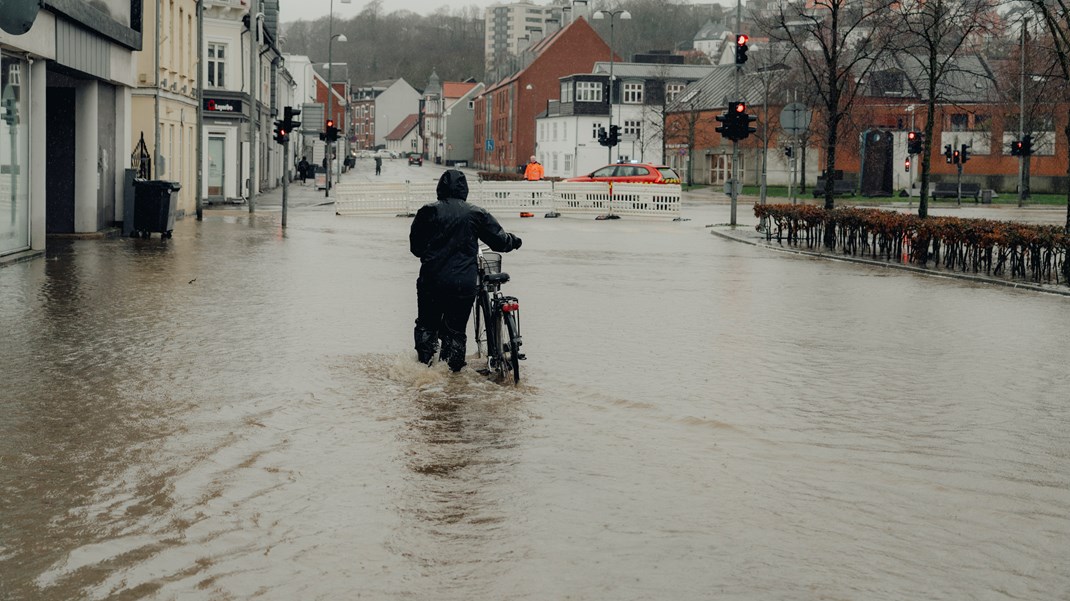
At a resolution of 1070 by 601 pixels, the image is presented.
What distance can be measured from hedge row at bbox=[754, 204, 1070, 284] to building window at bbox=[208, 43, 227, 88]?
2455 centimetres

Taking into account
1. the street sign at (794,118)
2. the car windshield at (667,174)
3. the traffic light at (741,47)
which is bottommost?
Answer: the car windshield at (667,174)

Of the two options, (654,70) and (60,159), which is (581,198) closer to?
(60,159)

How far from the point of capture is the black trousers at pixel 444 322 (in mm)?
10164

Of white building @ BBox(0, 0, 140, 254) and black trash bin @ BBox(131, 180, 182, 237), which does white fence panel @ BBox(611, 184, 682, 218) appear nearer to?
white building @ BBox(0, 0, 140, 254)

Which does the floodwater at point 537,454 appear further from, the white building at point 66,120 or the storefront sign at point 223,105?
the storefront sign at point 223,105

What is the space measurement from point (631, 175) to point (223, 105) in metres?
13.9

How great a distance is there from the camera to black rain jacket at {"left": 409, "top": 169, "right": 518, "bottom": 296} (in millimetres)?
10109

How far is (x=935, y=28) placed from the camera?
29984 mm

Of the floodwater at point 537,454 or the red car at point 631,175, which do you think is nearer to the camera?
the floodwater at point 537,454

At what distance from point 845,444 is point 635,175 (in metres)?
39.6

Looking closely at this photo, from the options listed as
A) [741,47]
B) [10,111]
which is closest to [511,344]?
[10,111]

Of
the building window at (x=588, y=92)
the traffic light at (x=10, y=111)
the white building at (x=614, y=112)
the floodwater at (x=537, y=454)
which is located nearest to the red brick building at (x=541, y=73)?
the white building at (x=614, y=112)

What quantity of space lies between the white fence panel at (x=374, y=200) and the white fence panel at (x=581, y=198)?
17.5 ft

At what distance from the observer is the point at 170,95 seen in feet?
124
